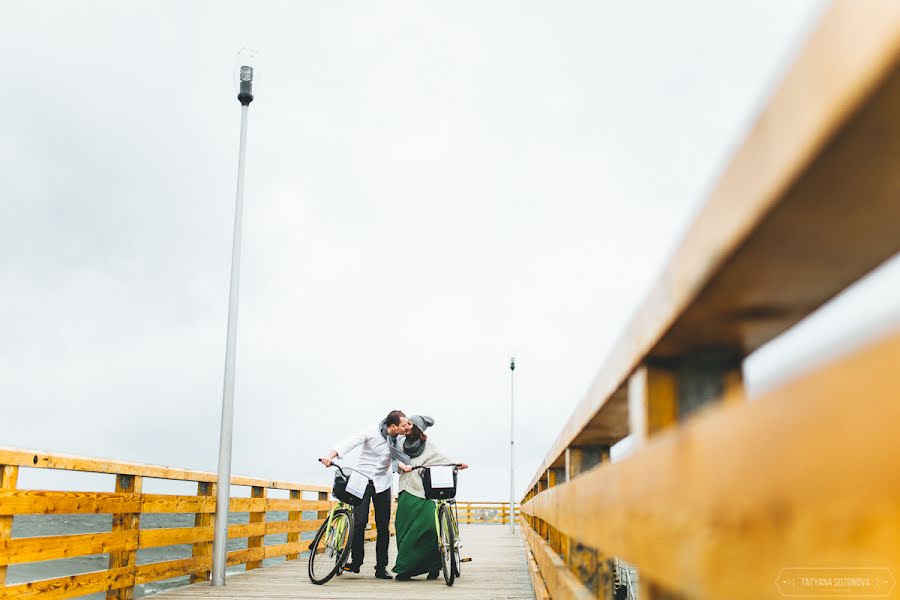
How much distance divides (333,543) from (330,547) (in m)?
0.04

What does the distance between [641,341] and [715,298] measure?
1.27 ft

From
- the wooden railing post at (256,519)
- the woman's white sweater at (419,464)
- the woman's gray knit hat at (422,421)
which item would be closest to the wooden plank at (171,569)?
the wooden railing post at (256,519)

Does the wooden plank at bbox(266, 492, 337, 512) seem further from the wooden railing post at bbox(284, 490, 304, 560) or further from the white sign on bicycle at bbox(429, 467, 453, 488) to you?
the white sign on bicycle at bbox(429, 467, 453, 488)

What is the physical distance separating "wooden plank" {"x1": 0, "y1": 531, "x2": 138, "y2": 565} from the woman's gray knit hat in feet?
9.53

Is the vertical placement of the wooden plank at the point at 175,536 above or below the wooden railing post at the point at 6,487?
below

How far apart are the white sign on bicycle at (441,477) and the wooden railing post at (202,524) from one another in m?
1.97

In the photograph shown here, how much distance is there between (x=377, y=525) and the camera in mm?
8109

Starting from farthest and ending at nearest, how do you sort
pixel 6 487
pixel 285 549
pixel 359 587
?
1. pixel 285 549
2. pixel 359 587
3. pixel 6 487

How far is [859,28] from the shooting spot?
55cm

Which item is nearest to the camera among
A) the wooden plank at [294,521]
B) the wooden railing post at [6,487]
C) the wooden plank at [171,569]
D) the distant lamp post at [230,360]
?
the wooden railing post at [6,487]

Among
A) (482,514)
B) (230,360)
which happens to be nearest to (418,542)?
(230,360)

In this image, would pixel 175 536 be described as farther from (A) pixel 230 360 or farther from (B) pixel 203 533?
(A) pixel 230 360

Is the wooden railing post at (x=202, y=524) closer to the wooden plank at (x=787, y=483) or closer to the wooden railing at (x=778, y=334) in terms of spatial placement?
the wooden railing at (x=778, y=334)

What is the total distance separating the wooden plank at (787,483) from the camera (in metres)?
0.51
